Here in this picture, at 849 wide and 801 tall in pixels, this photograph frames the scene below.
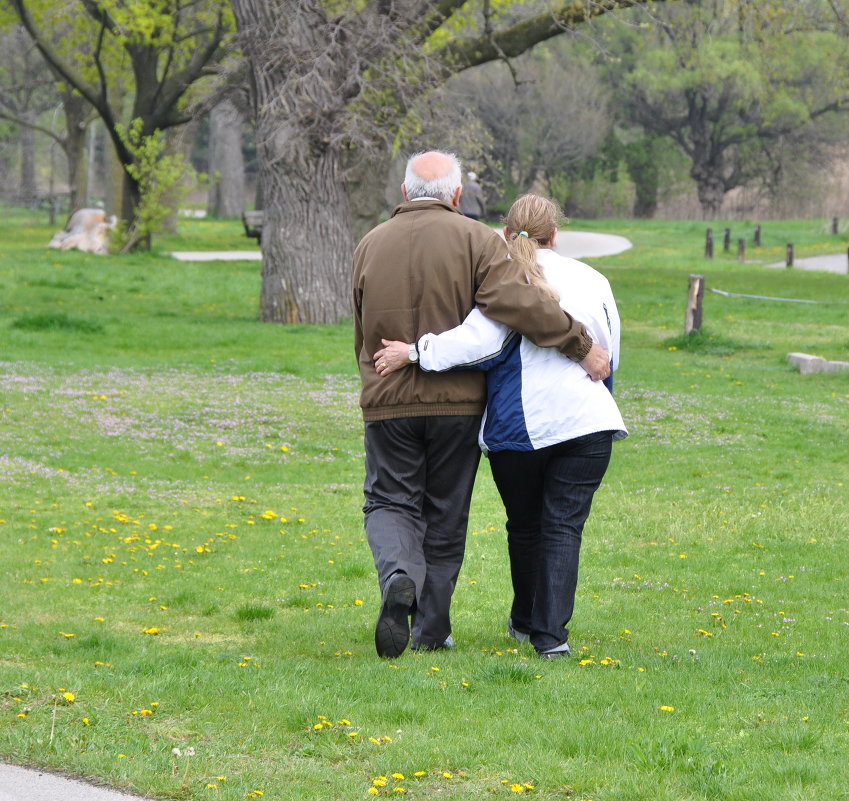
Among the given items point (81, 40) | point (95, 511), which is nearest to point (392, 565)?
point (95, 511)

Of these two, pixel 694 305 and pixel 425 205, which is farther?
pixel 694 305

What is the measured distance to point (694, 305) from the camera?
18828 millimetres

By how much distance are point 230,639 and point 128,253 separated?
25039 millimetres

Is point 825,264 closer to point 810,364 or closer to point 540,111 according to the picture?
point 810,364

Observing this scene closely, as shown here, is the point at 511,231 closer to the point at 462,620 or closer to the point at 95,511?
the point at 462,620

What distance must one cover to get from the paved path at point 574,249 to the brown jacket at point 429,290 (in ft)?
A: 73.8

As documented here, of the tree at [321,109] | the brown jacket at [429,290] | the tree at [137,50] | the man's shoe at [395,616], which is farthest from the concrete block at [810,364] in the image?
the tree at [137,50]

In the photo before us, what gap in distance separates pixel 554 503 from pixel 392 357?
92 cm

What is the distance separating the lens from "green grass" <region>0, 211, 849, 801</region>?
3.91 m

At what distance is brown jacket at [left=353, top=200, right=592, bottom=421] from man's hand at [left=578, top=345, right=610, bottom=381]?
4 cm

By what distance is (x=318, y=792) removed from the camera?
365cm

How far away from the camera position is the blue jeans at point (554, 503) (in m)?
5.33

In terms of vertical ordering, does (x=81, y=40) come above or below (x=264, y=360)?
above

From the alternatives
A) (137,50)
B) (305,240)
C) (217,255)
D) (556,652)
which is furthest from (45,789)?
(217,255)
